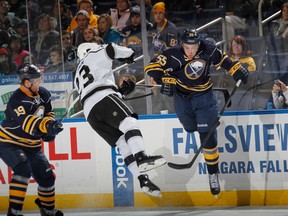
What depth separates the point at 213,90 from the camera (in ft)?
27.5

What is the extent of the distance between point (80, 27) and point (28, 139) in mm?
1655

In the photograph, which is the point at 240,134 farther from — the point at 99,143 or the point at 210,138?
the point at 99,143

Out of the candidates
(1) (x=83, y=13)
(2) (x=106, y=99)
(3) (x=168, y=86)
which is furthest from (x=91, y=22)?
(2) (x=106, y=99)

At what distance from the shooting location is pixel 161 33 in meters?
8.62

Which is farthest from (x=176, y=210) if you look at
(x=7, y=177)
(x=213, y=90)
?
(x=7, y=177)

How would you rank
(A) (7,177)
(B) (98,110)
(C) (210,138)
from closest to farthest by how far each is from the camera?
(B) (98,110) < (C) (210,138) < (A) (7,177)

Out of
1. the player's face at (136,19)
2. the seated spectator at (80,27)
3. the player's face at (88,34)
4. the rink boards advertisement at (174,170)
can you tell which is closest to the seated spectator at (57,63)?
the seated spectator at (80,27)

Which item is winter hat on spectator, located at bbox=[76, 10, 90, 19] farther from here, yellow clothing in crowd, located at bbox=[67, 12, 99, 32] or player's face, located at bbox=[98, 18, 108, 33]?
player's face, located at bbox=[98, 18, 108, 33]

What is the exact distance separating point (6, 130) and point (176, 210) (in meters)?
1.67

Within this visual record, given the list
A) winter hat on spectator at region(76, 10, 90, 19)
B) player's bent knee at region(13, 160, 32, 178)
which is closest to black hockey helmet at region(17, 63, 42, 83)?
player's bent knee at region(13, 160, 32, 178)

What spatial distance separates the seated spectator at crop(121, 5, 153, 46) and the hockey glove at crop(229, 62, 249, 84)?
1.04m

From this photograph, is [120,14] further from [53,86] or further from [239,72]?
[239,72]

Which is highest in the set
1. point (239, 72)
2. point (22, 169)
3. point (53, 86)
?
point (239, 72)

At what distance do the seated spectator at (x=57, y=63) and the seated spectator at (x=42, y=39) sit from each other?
5cm
